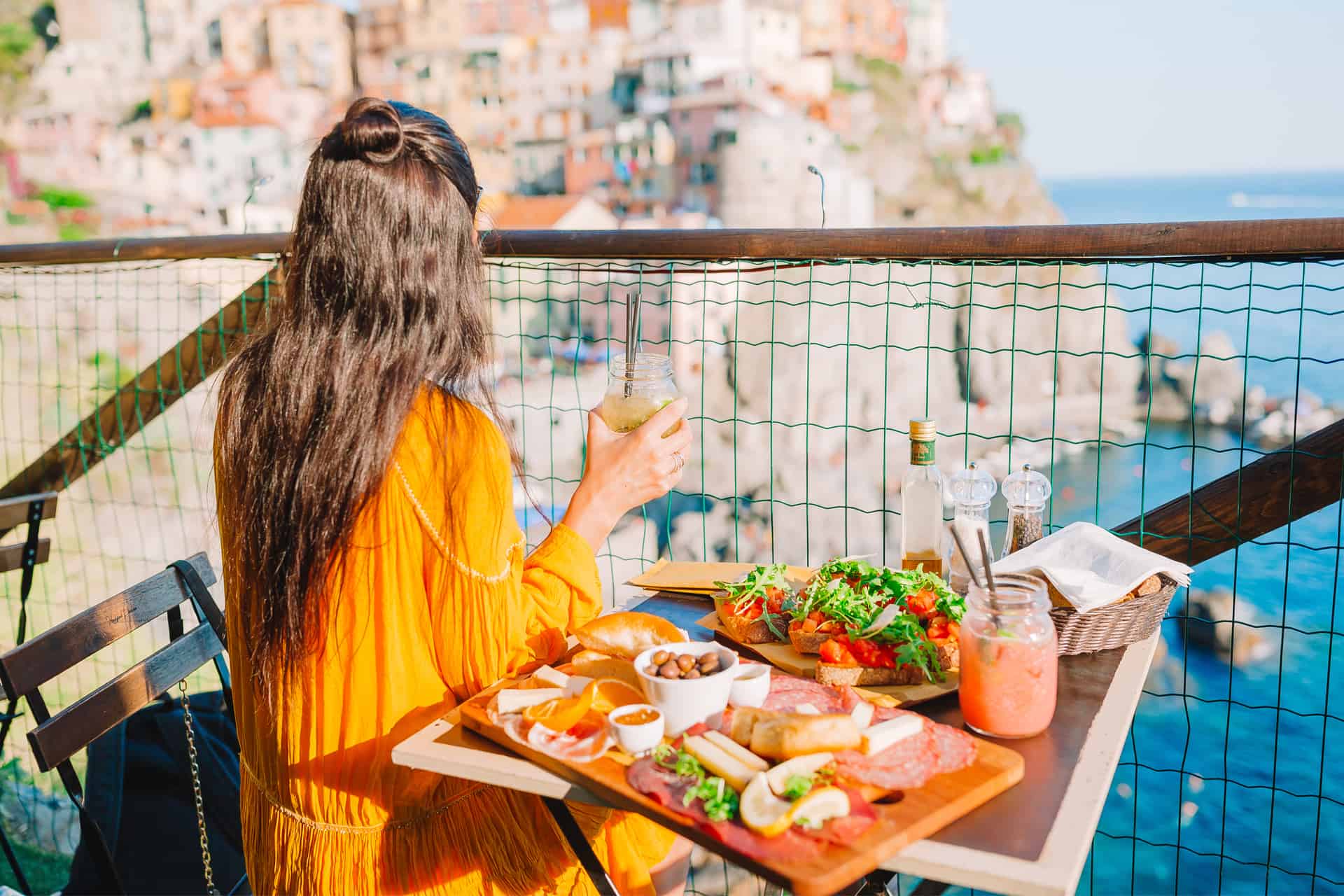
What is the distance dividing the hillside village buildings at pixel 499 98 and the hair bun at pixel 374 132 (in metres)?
48.8

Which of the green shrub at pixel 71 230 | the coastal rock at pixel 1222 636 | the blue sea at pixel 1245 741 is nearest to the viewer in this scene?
the blue sea at pixel 1245 741

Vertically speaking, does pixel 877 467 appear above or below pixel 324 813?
below

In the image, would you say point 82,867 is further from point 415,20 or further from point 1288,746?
point 415,20

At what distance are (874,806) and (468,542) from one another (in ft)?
2.26

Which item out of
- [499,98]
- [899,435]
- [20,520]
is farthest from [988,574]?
[499,98]

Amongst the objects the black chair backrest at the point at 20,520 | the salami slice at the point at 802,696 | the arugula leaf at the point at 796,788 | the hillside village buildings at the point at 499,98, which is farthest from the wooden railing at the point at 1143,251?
the hillside village buildings at the point at 499,98

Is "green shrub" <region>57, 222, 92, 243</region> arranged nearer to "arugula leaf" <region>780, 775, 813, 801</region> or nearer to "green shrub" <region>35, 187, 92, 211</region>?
"green shrub" <region>35, 187, 92, 211</region>

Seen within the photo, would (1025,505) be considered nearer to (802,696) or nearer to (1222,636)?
(802,696)

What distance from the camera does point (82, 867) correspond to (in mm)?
2828

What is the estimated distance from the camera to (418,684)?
161 cm

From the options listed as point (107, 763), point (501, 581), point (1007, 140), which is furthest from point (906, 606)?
point (1007, 140)

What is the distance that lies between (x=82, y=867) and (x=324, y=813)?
1.64 m

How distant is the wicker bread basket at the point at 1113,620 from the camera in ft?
5.32

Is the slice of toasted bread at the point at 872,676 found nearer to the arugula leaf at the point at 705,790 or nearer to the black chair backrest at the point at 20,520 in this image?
the arugula leaf at the point at 705,790
